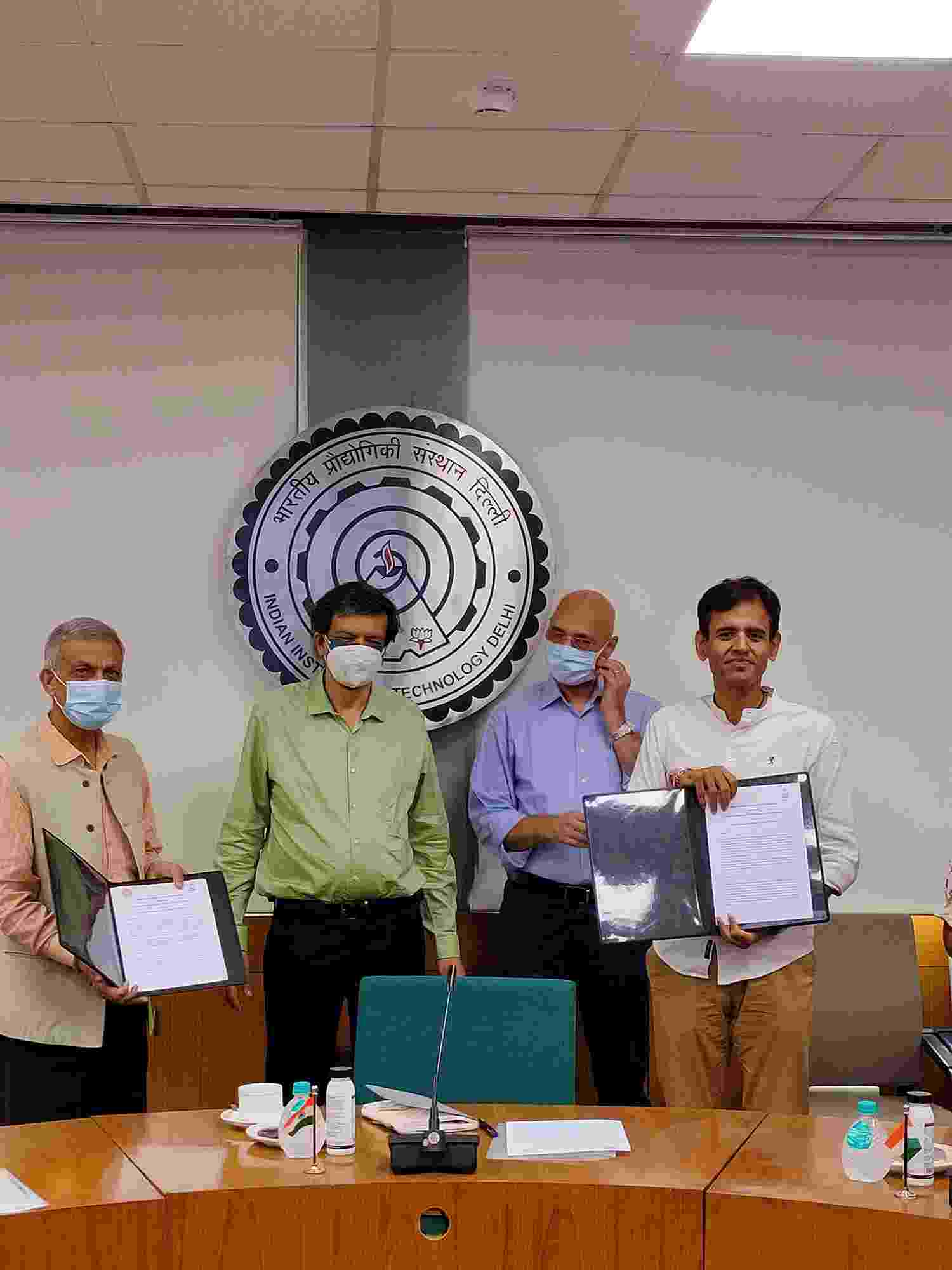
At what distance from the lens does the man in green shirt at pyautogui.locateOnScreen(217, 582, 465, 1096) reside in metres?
4.34

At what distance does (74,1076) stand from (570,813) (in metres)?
1.64

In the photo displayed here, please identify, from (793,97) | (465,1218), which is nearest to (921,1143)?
(465,1218)

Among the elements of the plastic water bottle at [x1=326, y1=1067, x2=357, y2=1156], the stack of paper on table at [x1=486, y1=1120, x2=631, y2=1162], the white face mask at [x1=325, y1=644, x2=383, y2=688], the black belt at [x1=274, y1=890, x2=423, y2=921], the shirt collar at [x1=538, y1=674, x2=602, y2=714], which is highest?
the white face mask at [x1=325, y1=644, x2=383, y2=688]

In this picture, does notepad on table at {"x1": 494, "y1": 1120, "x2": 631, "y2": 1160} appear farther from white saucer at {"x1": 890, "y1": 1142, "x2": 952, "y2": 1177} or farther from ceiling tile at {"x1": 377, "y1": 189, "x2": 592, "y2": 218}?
ceiling tile at {"x1": 377, "y1": 189, "x2": 592, "y2": 218}

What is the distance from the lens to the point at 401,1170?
271cm

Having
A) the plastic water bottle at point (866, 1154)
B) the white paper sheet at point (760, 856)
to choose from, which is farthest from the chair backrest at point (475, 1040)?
the plastic water bottle at point (866, 1154)

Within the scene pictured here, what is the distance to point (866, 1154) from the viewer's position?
107 inches

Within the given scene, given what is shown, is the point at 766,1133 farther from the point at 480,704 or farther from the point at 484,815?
the point at 480,704

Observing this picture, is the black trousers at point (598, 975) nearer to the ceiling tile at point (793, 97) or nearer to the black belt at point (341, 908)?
the black belt at point (341, 908)

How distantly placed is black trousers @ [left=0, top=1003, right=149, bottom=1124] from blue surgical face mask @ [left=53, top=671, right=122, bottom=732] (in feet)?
2.34

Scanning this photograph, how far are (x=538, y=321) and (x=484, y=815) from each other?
1774 millimetres

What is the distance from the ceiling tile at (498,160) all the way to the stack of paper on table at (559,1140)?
278cm

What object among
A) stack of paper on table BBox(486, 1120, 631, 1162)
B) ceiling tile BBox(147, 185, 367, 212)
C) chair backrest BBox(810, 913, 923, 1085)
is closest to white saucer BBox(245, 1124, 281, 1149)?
stack of paper on table BBox(486, 1120, 631, 1162)

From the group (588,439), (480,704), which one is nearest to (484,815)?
(480,704)
